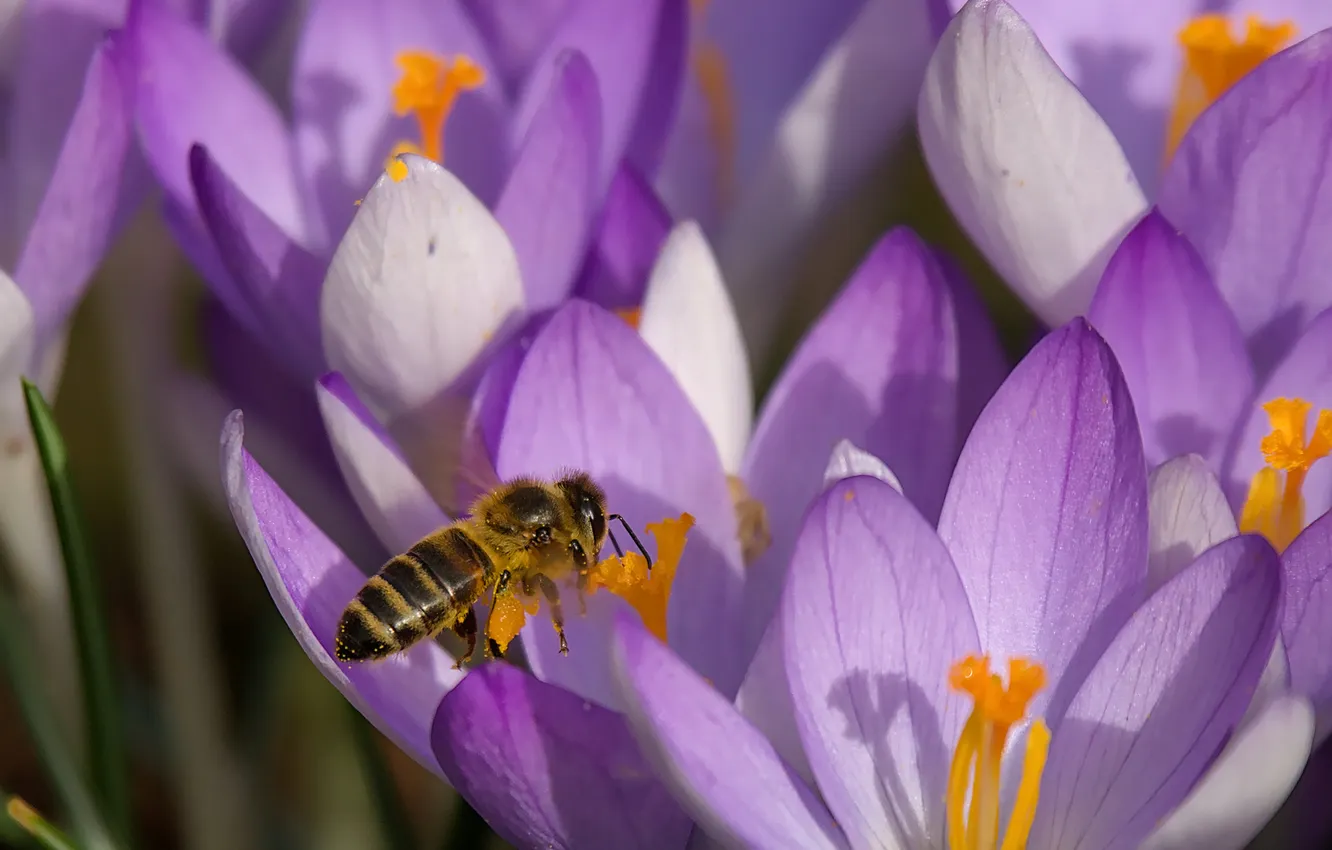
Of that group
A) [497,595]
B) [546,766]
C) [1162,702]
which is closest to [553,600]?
[497,595]

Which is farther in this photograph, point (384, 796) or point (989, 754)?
point (384, 796)

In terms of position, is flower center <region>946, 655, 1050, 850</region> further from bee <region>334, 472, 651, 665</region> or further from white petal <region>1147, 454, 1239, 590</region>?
bee <region>334, 472, 651, 665</region>

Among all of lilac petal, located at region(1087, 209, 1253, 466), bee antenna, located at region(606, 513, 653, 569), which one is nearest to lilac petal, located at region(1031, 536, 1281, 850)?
lilac petal, located at region(1087, 209, 1253, 466)

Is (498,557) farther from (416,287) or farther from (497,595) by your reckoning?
(416,287)

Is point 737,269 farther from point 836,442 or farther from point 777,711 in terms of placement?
point 777,711

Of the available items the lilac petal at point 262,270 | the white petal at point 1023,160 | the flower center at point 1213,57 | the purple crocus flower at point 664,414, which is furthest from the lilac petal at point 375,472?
the flower center at point 1213,57

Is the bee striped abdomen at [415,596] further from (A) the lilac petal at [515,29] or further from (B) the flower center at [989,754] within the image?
(A) the lilac petal at [515,29]

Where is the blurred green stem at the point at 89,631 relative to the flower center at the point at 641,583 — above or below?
below
